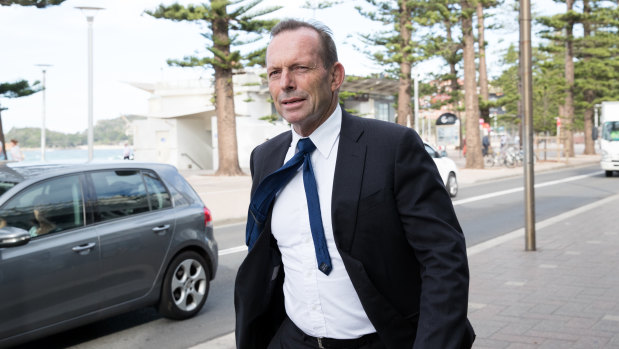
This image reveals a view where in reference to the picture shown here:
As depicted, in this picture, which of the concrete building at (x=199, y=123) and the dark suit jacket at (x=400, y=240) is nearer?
the dark suit jacket at (x=400, y=240)

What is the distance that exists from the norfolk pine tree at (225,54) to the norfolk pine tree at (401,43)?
676 cm

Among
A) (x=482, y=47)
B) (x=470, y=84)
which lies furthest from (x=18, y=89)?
(x=482, y=47)

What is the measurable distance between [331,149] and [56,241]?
12.0 feet

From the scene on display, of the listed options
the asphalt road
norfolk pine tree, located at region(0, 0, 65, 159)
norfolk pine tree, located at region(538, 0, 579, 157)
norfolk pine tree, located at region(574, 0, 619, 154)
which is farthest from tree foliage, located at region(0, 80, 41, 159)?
norfolk pine tree, located at region(574, 0, 619, 154)

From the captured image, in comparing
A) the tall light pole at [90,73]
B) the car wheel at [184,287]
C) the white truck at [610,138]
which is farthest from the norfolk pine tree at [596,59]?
the car wheel at [184,287]

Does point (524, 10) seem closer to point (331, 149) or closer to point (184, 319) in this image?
point (184, 319)

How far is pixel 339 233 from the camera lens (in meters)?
1.93

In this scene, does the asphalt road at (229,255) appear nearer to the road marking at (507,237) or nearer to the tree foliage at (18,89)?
the road marking at (507,237)

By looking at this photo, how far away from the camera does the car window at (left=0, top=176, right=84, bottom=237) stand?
5.02 metres

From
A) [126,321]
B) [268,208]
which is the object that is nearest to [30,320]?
[126,321]

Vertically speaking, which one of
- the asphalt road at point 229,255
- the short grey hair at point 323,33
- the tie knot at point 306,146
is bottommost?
the asphalt road at point 229,255

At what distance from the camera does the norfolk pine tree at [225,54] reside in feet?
97.1

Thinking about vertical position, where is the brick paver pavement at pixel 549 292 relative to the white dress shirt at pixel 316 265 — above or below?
below

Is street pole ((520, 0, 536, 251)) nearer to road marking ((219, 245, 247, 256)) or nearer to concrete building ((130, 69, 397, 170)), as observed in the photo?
road marking ((219, 245, 247, 256))
